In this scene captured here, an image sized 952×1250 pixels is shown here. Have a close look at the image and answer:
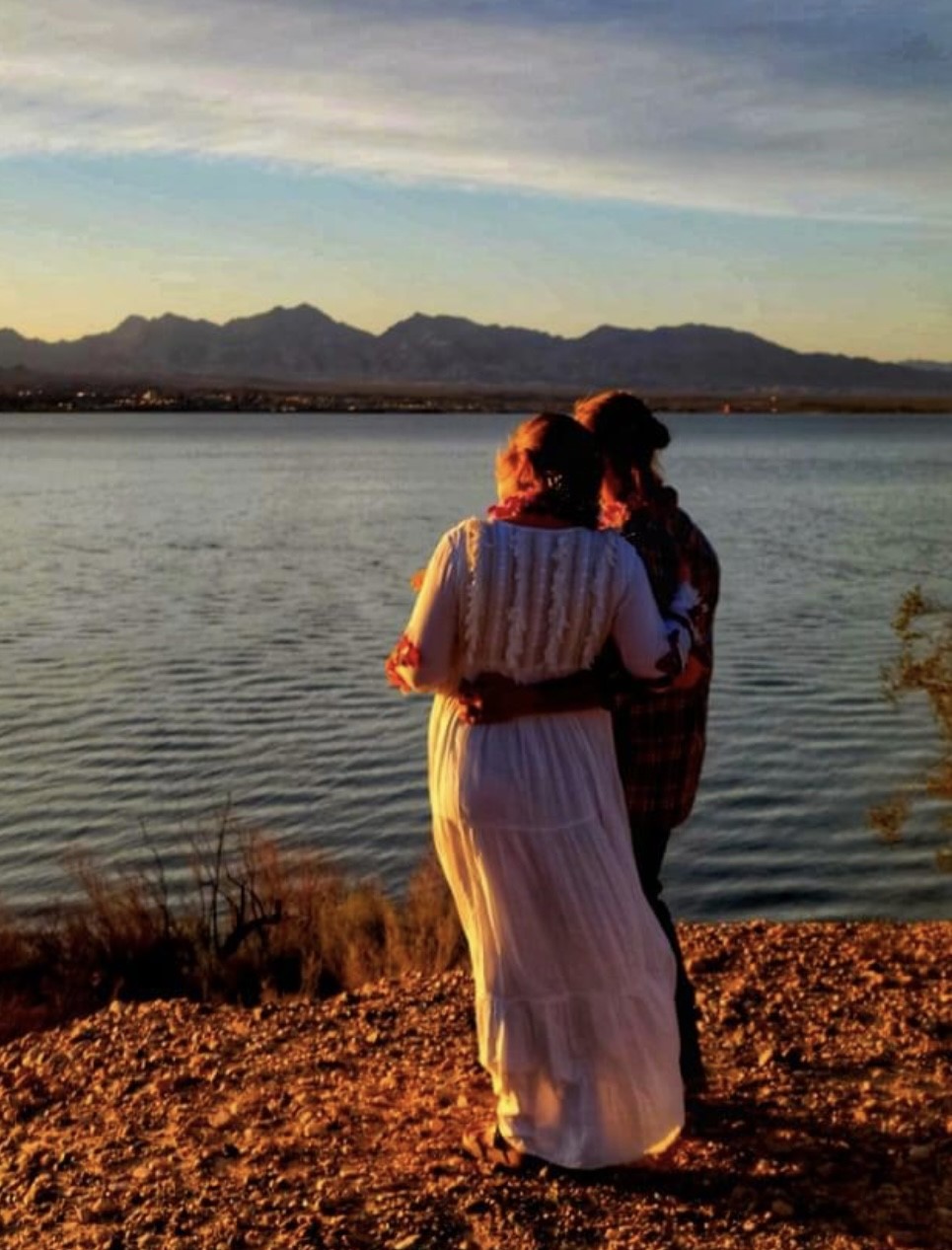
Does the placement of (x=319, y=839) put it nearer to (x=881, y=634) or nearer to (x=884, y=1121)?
(x=884, y=1121)

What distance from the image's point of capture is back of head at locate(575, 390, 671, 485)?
5.07 meters

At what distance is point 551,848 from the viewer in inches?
188

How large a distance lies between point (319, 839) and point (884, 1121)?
8068 mm

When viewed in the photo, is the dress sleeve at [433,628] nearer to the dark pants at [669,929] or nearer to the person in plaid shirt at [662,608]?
the person in plaid shirt at [662,608]

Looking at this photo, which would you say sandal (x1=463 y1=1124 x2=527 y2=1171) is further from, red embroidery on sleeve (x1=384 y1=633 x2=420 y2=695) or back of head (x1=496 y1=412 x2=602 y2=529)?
back of head (x1=496 y1=412 x2=602 y2=529)

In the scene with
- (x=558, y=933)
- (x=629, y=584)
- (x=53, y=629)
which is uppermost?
(x=629, y=584)

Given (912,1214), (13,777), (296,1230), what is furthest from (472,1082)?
(13,777)

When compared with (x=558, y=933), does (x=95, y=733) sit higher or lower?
lower

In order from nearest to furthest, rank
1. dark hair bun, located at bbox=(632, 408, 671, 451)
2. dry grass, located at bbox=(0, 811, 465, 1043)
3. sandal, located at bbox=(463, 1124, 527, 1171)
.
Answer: sandal, located at bbox=(463, 1124, 527, 1171), dark hair bun, located at bbox=(632, 408, 671, 451), dry grass, located at bbox=(0, 811, 465, 1043)

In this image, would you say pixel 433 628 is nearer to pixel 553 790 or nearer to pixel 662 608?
pixel 553 790

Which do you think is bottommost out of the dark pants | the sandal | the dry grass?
the dry grass

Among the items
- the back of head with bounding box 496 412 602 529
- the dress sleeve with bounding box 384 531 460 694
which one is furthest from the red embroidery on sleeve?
the back of head with bounding box 496 412 602 529

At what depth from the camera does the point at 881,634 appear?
926 inches

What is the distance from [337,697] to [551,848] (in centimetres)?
1432
